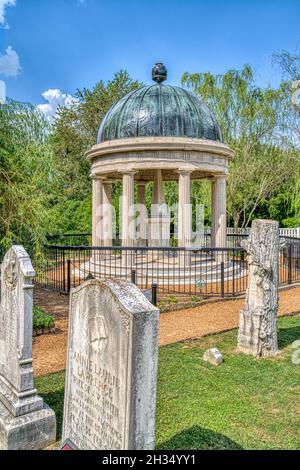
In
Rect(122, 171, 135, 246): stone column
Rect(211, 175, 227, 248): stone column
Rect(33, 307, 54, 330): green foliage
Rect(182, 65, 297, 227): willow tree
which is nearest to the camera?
Rect(33, 307, 54, 330): green foliage

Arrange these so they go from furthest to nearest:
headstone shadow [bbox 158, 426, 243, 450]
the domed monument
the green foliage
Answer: the domed monument, the green foliage, headstone shadow [bbox 158, 426, 243, 450]

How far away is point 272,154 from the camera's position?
25234 millimetres

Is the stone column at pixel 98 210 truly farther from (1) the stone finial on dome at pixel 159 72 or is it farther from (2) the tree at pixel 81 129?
(2) the tree at pixel 81 129

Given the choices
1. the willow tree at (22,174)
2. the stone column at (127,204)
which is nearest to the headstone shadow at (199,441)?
the willow tree at (22,174)

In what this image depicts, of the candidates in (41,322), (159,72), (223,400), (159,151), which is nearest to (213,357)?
(223,400)

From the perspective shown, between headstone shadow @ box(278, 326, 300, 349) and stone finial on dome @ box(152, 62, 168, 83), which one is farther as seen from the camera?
stone finial on dome @ box(152, 62, 168, 83)

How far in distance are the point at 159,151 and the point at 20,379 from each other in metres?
11.1

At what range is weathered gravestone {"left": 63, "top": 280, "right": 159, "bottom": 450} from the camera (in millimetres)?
3080

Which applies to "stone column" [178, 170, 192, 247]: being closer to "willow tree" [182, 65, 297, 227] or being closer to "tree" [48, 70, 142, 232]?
"willow tree" [182, 65, 297, 227]

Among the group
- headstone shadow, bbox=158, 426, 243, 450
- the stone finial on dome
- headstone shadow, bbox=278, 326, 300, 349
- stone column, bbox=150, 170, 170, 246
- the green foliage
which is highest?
the stone finial on dome

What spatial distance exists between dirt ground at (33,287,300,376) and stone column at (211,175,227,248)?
3.84 metres

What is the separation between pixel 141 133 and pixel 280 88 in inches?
578

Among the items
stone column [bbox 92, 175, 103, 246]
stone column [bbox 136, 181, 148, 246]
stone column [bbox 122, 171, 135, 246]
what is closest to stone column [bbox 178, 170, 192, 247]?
stone column [bbox 122, 171, 135, 246]
